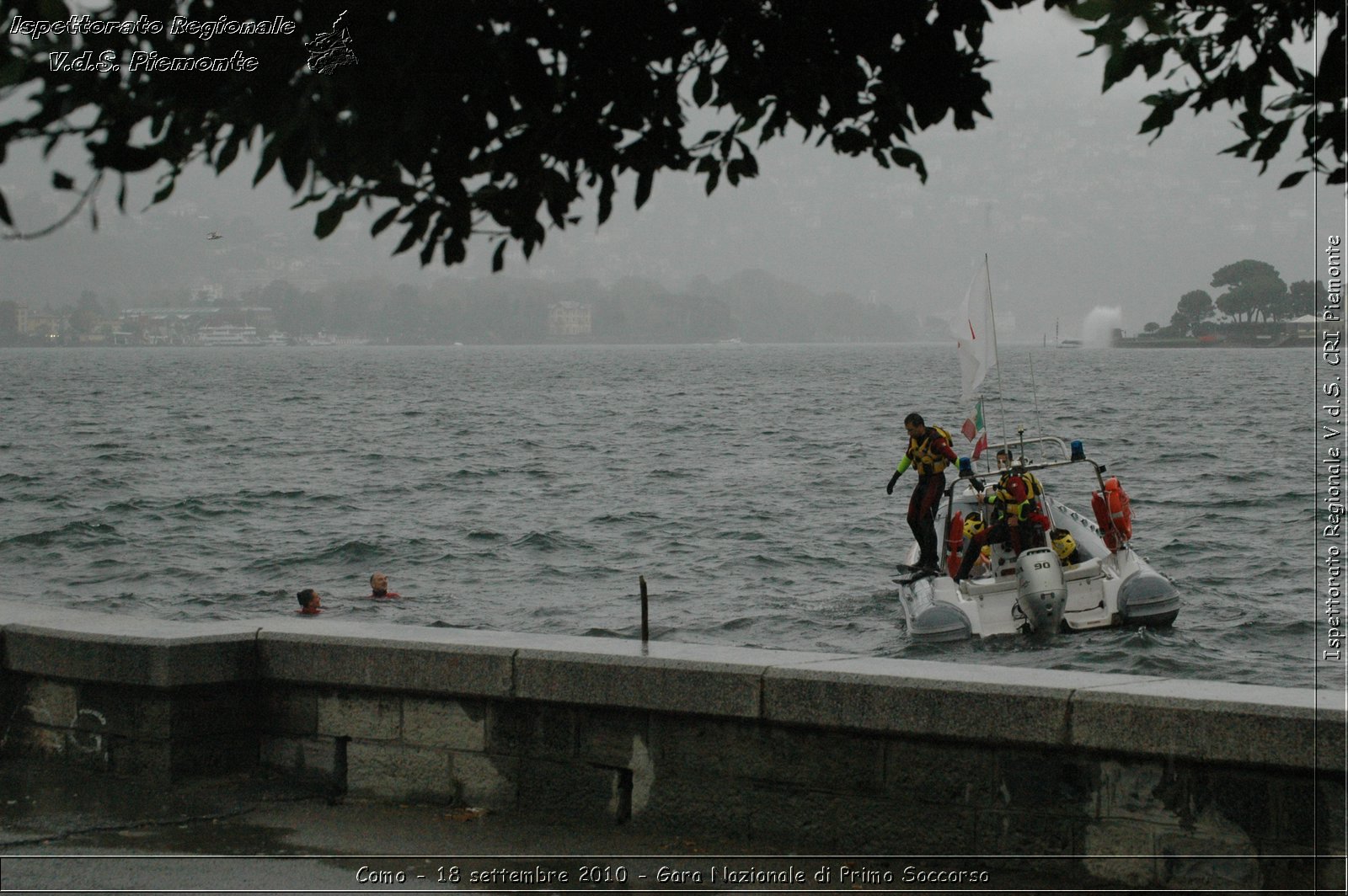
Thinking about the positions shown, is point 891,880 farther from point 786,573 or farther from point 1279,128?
point 786,573

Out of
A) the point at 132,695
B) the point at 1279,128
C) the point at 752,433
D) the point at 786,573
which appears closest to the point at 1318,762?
the point at 1279,128

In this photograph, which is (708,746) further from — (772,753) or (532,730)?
(532,730)

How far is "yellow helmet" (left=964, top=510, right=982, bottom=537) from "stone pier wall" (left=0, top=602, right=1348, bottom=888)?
1199cm

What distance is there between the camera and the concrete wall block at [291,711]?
686 cm

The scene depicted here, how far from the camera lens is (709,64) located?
15.9 ft

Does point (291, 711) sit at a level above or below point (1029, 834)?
above

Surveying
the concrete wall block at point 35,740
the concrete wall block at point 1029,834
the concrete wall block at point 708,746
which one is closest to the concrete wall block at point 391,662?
the concrete wall block at point 708,746

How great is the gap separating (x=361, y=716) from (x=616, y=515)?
30.6m

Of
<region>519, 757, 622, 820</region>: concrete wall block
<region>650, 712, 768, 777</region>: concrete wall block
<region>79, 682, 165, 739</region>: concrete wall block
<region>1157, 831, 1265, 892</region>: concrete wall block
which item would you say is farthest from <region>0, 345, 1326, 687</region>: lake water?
<region>79, 682, 165, 739</region>: concrete wall block

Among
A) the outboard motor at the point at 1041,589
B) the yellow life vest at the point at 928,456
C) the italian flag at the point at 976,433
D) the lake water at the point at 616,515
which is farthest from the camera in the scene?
the lake water at the point at 616,515

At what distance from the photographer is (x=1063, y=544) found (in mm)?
18812

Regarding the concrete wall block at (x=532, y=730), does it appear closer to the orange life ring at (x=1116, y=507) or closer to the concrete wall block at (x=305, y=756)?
the concrete wall block at (x=305, y=756)

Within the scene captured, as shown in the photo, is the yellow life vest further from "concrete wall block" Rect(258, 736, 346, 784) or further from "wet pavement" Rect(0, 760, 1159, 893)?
"wet pavement" Rect(0, 760, 1159, 893)

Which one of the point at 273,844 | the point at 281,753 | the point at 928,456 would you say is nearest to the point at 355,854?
the point at 273,844
